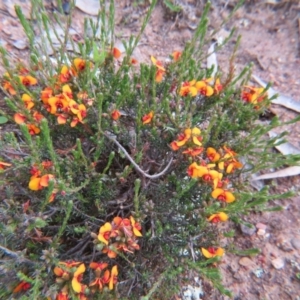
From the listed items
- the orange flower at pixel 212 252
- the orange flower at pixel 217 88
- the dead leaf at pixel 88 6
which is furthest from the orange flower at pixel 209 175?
the dead leaf at pixel 88 6

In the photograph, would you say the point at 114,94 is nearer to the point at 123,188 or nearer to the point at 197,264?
the point at 123,188

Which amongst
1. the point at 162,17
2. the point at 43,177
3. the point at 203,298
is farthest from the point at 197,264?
the point at 162,17

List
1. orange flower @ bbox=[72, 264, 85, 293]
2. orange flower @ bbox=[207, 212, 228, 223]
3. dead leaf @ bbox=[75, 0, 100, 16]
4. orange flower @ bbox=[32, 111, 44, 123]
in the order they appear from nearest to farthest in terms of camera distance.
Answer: orange flower @ bbox=[72, 264, 85, 293], orange flower @ bbox=[207, 212, 228, 223], orange flower @ bbox=[32, 111, 44, 123], dead leaf @ bbox=[75, 0, 100, 16]

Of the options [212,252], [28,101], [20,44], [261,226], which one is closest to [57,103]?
[28,101]

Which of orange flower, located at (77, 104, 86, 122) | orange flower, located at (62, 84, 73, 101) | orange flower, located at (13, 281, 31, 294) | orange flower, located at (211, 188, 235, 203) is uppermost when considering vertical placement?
orange flower, located at (62, 84, 73, 101)

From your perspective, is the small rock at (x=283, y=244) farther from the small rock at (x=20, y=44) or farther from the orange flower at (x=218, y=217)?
the small rock at (x=20, y=44)

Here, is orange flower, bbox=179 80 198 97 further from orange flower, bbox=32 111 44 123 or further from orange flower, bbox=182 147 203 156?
orange flower, bbox=32 111 44 123

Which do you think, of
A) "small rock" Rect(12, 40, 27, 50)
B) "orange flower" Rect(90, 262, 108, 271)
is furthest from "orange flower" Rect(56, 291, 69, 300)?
"small rock" Rect(12, 40, 27, 50)
